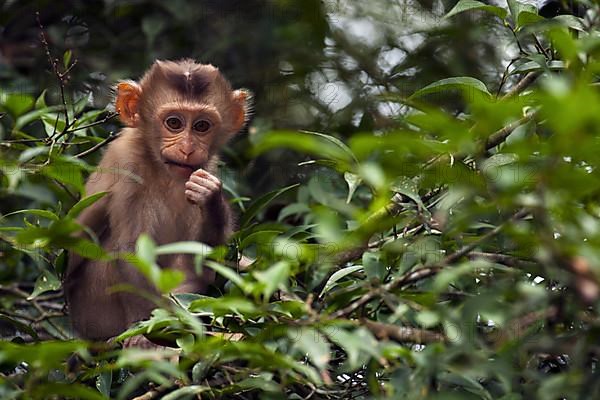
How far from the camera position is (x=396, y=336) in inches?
100

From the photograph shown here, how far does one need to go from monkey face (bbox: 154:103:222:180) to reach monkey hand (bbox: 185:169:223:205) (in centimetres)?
37

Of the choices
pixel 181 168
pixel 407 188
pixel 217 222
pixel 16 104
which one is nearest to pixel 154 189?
pixel 181 168

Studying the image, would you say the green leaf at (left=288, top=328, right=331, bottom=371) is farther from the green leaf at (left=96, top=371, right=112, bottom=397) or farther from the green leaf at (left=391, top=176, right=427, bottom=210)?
the green leaf at (left=96, top=371, right=112, bottom=397)

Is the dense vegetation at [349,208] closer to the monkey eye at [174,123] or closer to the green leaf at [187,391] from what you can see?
the green leaf at [187,391]

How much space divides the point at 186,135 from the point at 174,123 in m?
0.16

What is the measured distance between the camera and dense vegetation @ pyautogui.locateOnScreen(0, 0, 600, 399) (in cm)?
210

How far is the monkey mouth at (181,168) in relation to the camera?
5.43m

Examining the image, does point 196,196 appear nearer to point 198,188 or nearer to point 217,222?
point 198,188

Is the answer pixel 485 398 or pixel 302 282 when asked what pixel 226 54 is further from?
pixel 485 398

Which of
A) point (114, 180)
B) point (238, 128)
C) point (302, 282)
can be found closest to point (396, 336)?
point (302, 282)

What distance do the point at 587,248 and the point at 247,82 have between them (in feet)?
17.8

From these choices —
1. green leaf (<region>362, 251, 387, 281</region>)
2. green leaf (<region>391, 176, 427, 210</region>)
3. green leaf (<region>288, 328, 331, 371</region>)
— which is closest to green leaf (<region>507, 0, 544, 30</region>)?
green leaf (<region>391, 176, 427, 210</region>)

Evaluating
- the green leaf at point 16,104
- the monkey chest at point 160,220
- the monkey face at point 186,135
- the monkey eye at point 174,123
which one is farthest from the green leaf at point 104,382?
the monkey eye at point 174,123

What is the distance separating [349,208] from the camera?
2.25 m
